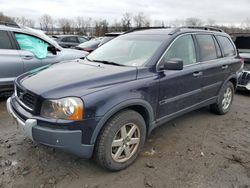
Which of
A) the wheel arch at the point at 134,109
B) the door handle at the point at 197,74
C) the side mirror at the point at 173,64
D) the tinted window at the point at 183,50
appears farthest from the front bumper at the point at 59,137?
the door handle at the point at 197,74

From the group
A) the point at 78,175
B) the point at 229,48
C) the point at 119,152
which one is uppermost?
the point at 229,48

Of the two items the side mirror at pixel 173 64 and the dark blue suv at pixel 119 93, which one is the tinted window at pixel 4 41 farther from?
the side mirror at pixel 173 64

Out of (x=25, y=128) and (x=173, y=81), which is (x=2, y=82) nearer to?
(x=25, y=128)

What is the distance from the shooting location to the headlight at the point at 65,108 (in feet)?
7.66

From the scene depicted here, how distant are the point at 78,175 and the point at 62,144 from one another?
0.60m

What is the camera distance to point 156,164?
9.93 ft

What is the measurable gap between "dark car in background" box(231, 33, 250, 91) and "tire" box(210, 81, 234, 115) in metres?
1.62

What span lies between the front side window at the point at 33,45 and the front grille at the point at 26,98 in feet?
8.88

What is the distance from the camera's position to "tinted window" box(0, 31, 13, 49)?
4.98 meters

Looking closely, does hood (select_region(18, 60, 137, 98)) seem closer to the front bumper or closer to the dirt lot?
the front bumper

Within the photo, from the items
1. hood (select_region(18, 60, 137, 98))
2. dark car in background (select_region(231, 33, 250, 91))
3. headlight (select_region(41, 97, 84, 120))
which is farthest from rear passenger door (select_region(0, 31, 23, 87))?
dark car in background (select_region(231, 33, 250, 91))

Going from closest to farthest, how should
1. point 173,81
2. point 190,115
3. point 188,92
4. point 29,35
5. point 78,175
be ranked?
1. point 78,175
2. point 173,81
3. point 188,92
4. point 190,115
5. point 29,35

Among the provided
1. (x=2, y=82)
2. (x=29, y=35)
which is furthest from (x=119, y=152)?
(x=29, y=35)

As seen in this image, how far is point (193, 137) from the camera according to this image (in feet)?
12.5
